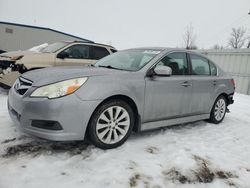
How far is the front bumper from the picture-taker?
2.82 m

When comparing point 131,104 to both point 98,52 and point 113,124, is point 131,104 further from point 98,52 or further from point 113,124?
point 98,52

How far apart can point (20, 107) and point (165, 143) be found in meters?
2.13

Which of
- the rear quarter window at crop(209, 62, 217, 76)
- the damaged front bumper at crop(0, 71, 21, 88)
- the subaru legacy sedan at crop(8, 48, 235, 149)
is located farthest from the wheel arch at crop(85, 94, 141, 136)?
the damaged front bumper at crop(0, 71, 21, 88)

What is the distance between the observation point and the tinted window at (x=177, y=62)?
156 inches

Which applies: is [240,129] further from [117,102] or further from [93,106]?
[93,106]

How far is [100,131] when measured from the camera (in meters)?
3.20

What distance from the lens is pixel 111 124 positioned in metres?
3.27

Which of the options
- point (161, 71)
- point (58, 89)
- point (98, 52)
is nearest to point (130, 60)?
point (161, 71)

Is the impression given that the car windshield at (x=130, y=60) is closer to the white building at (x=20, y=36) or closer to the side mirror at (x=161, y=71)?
the side mirror at (x=161, y=71)

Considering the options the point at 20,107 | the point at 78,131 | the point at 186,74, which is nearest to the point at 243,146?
the point at 186,74

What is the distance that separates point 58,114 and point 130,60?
5.64 feet

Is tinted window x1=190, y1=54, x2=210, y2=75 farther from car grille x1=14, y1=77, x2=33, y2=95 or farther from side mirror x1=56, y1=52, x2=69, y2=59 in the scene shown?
side mirror x1=56, y1=52, x2=69, y2=59

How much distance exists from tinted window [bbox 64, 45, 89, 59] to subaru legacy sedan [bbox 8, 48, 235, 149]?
2.88 meters

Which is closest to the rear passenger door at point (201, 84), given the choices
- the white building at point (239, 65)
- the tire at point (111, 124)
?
the tire at point (111, 124)
